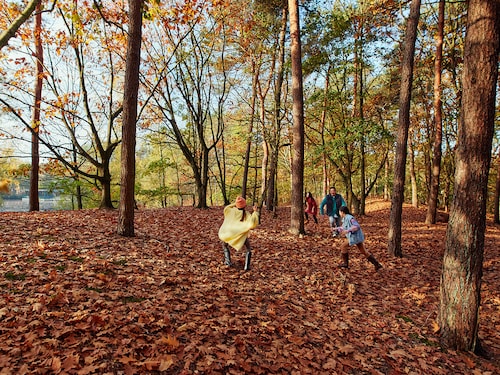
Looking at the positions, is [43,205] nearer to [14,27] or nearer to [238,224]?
[238,224]

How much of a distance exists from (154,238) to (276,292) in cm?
418

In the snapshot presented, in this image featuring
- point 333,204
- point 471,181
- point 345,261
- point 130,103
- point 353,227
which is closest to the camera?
point 471,181

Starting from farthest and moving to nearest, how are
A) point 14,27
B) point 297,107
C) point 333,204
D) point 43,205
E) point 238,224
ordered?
point 43,205 → point 333,204 → point 297,107 → point 238,224 → point 14,27

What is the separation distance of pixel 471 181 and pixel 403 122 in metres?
5.45

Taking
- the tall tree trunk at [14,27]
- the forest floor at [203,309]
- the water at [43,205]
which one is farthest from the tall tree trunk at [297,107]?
the water at [43,205]

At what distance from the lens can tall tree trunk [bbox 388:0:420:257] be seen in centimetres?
920

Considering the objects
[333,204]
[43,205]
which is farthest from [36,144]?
[43,205]

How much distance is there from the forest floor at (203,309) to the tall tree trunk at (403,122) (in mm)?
1054

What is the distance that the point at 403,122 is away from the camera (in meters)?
9.49

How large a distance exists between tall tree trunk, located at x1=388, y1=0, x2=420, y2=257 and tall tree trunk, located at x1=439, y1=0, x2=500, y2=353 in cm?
480

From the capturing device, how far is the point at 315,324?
5.09 metres

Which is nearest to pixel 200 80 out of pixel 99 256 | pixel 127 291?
pixel 99 256

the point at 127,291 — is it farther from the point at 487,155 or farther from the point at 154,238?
the point at 487,155

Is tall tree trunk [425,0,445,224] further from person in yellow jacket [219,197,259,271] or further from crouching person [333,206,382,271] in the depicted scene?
person in yellow jacket [219,197,259,271]
